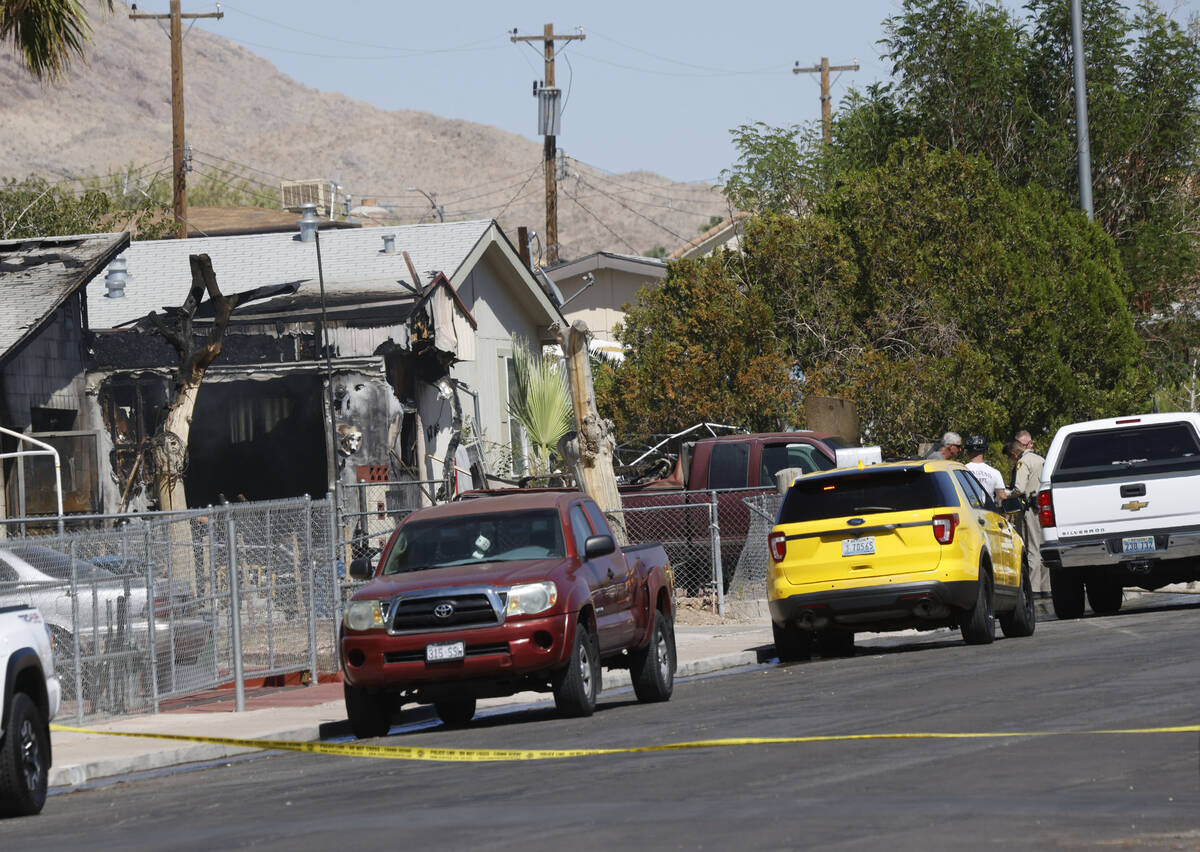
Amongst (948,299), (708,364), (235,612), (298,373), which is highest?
(948,299)

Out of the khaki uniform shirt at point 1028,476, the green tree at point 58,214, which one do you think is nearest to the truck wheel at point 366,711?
the khaki uniform shirt at point 1028,476

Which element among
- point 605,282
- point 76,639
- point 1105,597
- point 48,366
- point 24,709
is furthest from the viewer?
point 605,282

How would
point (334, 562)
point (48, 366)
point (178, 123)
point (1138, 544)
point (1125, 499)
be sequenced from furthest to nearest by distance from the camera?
point (178, 123), point (48, 366), point (1125, 499), point (1138, 544), point (334, 562)

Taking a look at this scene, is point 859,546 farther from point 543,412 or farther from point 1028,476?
point 543,412

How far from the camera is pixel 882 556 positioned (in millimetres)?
17656

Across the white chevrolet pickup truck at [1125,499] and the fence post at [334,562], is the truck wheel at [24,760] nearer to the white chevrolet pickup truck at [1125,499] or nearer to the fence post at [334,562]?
the fence post at [334,562]

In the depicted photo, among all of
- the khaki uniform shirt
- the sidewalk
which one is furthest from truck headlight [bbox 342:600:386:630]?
the khaki uniform shirt

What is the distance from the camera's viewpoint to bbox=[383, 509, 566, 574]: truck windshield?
582 inches

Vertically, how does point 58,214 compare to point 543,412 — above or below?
above

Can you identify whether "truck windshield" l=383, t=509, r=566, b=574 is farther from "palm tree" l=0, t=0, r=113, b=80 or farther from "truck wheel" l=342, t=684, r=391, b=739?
"palm tree" l=0, t=0, r=113, b=80

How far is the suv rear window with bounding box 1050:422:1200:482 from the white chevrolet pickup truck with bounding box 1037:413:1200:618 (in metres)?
0.01

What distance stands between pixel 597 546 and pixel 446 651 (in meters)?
1.55

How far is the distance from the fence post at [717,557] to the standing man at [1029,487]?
12.3 ft

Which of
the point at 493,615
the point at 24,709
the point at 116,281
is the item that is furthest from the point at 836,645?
the point at 116,281
